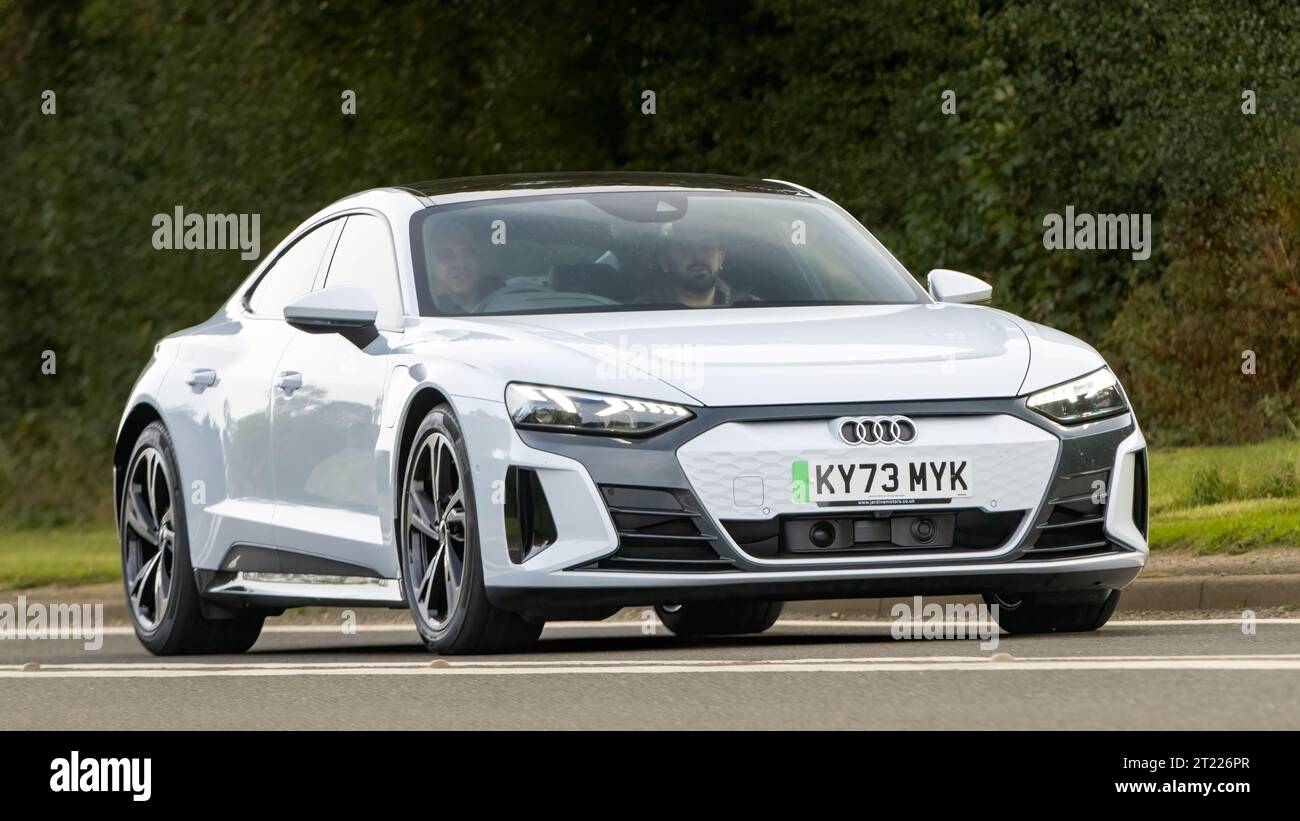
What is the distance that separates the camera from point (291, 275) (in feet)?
Answer: 36.0

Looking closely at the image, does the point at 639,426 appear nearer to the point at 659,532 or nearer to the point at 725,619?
the point at 659,532

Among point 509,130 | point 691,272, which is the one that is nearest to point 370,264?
point 691,272

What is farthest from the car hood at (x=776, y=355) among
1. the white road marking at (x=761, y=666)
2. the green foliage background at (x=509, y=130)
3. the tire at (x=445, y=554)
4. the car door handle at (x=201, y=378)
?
the green foliage background at (x=509, y=130)

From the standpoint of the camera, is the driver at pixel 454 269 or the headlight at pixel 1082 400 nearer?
the headlight at pixel 1082 400

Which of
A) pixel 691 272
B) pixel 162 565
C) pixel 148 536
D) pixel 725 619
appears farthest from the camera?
pixel 725 619

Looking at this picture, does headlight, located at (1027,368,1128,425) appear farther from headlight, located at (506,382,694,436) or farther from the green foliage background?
the green foliage background

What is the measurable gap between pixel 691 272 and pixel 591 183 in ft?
2.59

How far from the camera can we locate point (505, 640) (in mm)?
8953

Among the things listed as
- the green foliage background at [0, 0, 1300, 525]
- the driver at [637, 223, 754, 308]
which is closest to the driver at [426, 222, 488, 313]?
the driver at [637, 223, 754, 308]

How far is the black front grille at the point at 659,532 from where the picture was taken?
332 inches

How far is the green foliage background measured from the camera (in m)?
22.2

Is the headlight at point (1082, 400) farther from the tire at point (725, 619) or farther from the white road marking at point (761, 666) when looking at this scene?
the tire at point (725, 619)

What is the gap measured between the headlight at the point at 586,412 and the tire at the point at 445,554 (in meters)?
0.30

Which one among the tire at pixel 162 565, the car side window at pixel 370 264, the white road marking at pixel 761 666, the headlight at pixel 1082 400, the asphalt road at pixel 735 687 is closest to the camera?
the asphalt road at pixel 735 687
